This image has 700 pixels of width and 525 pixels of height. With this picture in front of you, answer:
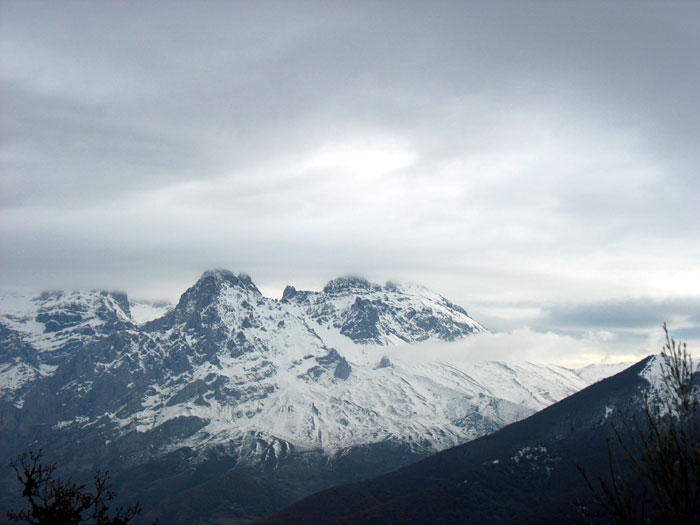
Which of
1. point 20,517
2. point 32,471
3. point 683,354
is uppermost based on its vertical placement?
point 683,354

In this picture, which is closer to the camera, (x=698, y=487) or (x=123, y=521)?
(x=698, y=487)

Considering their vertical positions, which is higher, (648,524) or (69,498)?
(69,498)

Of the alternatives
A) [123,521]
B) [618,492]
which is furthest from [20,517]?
[618,492]

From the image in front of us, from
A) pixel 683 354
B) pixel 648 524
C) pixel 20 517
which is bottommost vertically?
pixel 648 524

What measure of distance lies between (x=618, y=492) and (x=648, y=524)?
658 cm

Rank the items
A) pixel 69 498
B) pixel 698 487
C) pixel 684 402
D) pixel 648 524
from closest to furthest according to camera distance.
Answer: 1. pixel 698 487
2. pixel 684 402
3. pixel 648 524
4. pixel 69 498

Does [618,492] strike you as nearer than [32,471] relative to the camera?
Yes

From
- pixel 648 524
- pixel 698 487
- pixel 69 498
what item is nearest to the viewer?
pixel 698 487

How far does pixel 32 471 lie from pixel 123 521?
21.0 feet

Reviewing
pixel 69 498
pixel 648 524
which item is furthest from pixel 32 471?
pixel 648 524

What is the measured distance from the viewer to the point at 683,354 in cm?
3100

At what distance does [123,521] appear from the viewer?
1569 inches

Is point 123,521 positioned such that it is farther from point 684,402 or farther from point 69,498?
point 684,402

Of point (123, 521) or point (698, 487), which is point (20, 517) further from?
point (698, 487)
